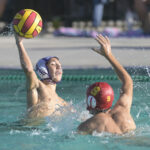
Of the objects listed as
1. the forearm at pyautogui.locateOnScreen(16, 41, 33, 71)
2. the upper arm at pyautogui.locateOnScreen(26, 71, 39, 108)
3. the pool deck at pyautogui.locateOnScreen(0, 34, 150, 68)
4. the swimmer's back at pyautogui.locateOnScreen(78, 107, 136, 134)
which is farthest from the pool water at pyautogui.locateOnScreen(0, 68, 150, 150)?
the pool deck at pyautogui.locateOnScreen(0, 34, 150, 68)

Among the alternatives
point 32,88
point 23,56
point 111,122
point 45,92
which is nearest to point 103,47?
point 111,122

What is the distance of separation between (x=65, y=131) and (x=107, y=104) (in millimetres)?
883

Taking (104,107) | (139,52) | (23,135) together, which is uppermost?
(139,52)

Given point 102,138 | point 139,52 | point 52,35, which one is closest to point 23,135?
point 102,138

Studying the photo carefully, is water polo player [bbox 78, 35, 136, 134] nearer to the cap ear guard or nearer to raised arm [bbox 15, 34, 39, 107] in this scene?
the cap ear guard

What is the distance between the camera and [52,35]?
1542cm

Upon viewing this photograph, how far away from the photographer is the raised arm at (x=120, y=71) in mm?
3619

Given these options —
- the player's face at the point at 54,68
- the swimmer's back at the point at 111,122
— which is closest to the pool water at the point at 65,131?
the swimmer's back at the point at 111,122

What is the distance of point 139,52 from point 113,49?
777 mm

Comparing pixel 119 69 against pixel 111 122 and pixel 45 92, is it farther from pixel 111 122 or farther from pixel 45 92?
pixel 45 92

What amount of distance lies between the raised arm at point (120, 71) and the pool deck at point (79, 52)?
14.8 feet

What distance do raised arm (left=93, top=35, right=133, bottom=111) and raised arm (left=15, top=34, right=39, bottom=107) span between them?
0.82 meters

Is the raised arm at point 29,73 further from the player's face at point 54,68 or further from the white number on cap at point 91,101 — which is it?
the white number on cap at point 91,101

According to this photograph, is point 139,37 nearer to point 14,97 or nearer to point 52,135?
point 14,97
